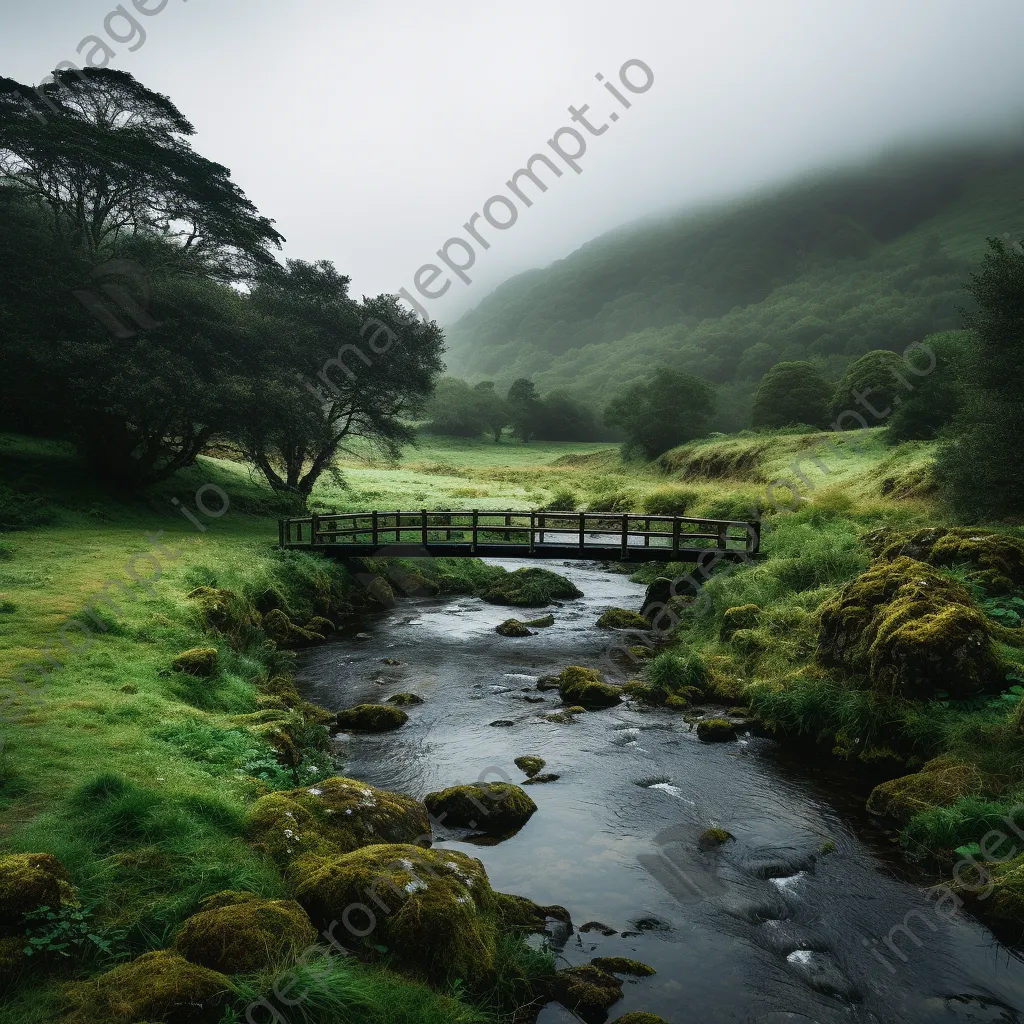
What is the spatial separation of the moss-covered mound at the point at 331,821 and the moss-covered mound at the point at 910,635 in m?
8.20

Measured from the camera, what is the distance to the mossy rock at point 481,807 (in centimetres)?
958

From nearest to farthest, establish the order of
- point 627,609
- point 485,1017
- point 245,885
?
point 485,1017 < point 245,885 < point 627,609

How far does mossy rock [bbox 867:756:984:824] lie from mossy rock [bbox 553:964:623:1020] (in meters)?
5.36

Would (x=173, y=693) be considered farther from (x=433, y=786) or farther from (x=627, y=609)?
(x=627, y=609)

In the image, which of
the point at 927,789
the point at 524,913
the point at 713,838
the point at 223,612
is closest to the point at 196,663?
the point at 223,612

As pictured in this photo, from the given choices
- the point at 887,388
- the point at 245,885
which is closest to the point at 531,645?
the point at 245,885

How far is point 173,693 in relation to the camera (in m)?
11.0

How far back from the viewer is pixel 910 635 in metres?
11.8

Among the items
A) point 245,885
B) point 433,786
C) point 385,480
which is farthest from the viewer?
point 385,480

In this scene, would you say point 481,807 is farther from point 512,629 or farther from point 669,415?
point 669,415

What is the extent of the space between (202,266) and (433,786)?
28361mm

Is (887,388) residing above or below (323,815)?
above

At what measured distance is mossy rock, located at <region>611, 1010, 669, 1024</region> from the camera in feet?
19.8

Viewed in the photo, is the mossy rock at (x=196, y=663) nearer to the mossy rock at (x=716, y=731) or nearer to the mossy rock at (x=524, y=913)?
the mossy rock at (x=524, y=913)
